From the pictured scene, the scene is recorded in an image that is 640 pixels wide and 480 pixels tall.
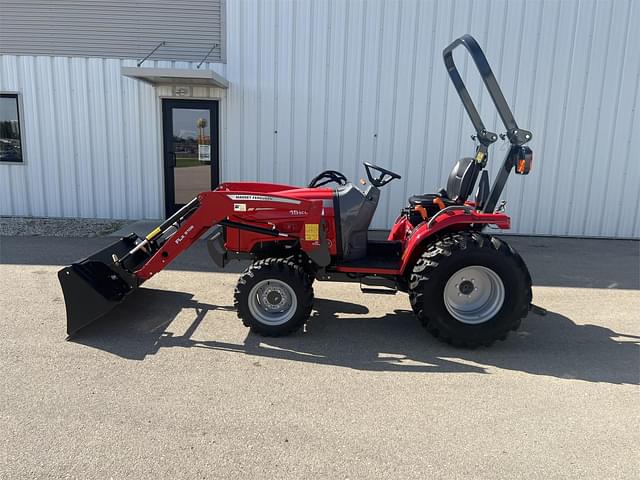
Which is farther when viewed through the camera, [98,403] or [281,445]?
[98,403]

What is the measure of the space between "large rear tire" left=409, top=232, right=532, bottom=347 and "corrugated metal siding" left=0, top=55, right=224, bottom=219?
637 centimetres

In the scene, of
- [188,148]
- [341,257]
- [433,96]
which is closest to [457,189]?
[341,257]

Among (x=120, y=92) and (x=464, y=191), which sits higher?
(x=120, y=92)

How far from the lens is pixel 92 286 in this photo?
12.8ft

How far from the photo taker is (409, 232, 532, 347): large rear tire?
3779mm

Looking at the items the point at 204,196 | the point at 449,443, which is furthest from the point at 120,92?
the point at 449,443

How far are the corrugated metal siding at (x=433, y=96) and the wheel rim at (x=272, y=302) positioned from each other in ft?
16.8

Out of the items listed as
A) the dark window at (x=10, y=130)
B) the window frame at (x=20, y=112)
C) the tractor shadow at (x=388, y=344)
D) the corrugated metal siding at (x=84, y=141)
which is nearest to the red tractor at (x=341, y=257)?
the tractor shadow at (x=388, y=344)

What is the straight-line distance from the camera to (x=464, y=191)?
4453 mm

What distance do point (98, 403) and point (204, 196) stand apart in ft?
6.03

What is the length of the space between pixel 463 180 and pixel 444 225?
69 cm

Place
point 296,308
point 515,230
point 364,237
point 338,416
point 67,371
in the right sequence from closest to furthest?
point 338,416 → point 67,371 → point 296,308 → point 364,237 → point 515,230

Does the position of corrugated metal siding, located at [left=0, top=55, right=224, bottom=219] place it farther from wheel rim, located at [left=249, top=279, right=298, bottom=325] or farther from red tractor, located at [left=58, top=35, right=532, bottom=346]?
wheel rim, located at [left=249, top=279, right=298, bottom=325]

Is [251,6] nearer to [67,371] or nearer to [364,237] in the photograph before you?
[364,237]
